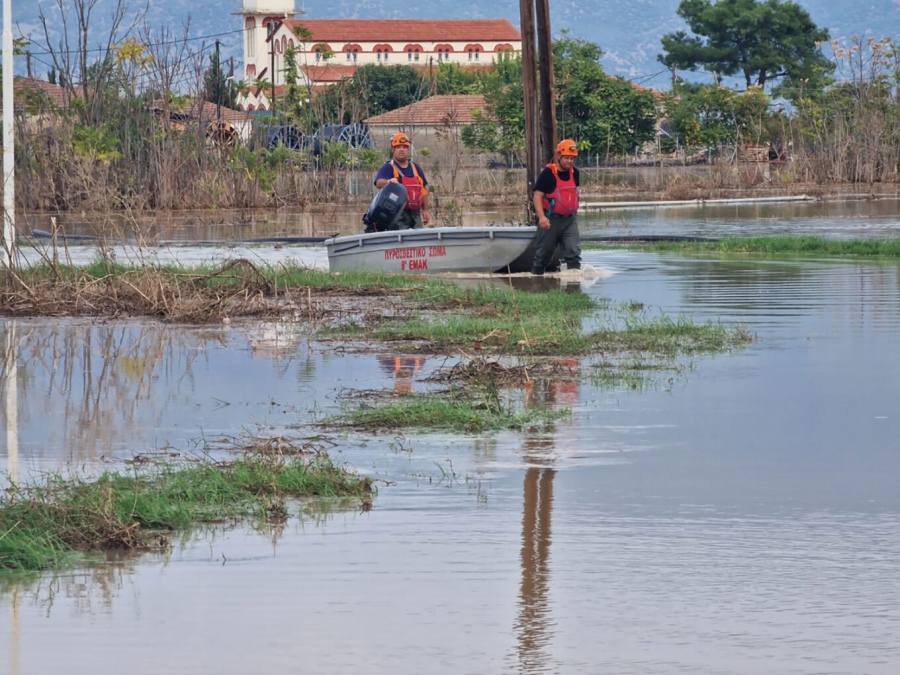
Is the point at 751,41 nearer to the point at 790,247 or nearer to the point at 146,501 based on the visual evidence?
the point at 790,247

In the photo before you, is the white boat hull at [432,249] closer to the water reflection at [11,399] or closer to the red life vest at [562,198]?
the red life vest at [562,198]

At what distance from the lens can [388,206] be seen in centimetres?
1908

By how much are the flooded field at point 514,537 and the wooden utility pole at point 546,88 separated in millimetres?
11933

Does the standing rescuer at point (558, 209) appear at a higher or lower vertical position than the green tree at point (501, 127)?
lower

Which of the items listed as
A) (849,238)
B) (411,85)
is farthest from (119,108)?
(411,85)

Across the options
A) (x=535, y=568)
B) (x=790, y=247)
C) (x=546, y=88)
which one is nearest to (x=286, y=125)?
(x=546, y=88)

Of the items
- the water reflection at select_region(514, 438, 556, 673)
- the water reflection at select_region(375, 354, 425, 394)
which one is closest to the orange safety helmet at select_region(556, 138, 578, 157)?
the water reflection at select_region(375, 354, 425, 394)

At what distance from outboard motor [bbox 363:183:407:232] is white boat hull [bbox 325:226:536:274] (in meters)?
0.36

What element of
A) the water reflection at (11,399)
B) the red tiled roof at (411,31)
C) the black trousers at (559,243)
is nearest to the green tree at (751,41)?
the red tiled roof at (411,31)

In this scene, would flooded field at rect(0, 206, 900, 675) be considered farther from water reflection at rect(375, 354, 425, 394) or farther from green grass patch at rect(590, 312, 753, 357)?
green grass patch at rect(590, 312, 753, 357)

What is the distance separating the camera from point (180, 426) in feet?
30.3

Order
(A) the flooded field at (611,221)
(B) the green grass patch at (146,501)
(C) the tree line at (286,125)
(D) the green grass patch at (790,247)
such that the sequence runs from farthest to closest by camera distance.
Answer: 1. (C) the tree line at (286,125)
2. (A) the flooded field at (611,221)
3. (D) the green grass patch at (790,247)
4. (B) the green grass patch at (146,501)

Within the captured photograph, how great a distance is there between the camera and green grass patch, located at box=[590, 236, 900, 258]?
2264 centimetres

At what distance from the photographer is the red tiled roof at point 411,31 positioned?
169 meters
